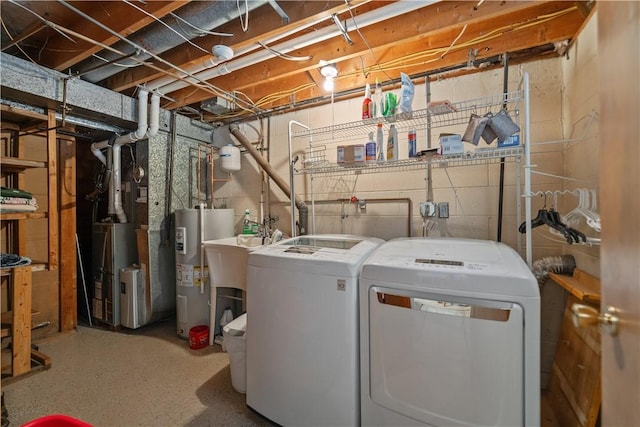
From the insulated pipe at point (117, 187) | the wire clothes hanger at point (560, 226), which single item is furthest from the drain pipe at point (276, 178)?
the wire clothes hanger at point (560, 226)

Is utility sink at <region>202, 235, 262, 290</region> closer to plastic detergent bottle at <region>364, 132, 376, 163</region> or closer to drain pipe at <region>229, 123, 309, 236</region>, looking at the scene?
drain pipe at <region>229, 123, 309, 236</region>

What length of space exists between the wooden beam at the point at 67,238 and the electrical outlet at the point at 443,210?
3.53m

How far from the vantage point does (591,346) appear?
133 cm

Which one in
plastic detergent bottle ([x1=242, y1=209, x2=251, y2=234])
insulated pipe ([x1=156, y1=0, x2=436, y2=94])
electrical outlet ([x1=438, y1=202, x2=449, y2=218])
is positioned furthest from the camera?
plastic detergent bottle ([x1=242, y1=209, x2=251, y2=234])

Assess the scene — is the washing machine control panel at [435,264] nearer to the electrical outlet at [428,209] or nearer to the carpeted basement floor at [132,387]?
the electrical outlet at [428,209]

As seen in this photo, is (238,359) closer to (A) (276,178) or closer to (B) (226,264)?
(B) (226,264)

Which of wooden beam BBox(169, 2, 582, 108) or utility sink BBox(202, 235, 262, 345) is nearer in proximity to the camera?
wooden beam BBox(169, 2, 582, 108)

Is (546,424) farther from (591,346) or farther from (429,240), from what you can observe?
(429,240)

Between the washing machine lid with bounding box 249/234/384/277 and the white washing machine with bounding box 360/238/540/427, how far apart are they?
0.10 metres

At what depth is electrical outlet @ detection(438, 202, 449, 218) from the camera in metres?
2.00

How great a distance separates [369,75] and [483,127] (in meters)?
1.20

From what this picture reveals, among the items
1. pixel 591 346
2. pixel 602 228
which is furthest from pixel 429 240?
pixel 602 228

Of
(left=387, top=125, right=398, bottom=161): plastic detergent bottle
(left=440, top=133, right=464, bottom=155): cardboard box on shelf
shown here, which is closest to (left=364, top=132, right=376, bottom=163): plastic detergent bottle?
(left=387, top=125, right=398, bottom=161): plastic detergent bottle

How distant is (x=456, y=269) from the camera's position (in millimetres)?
1123
